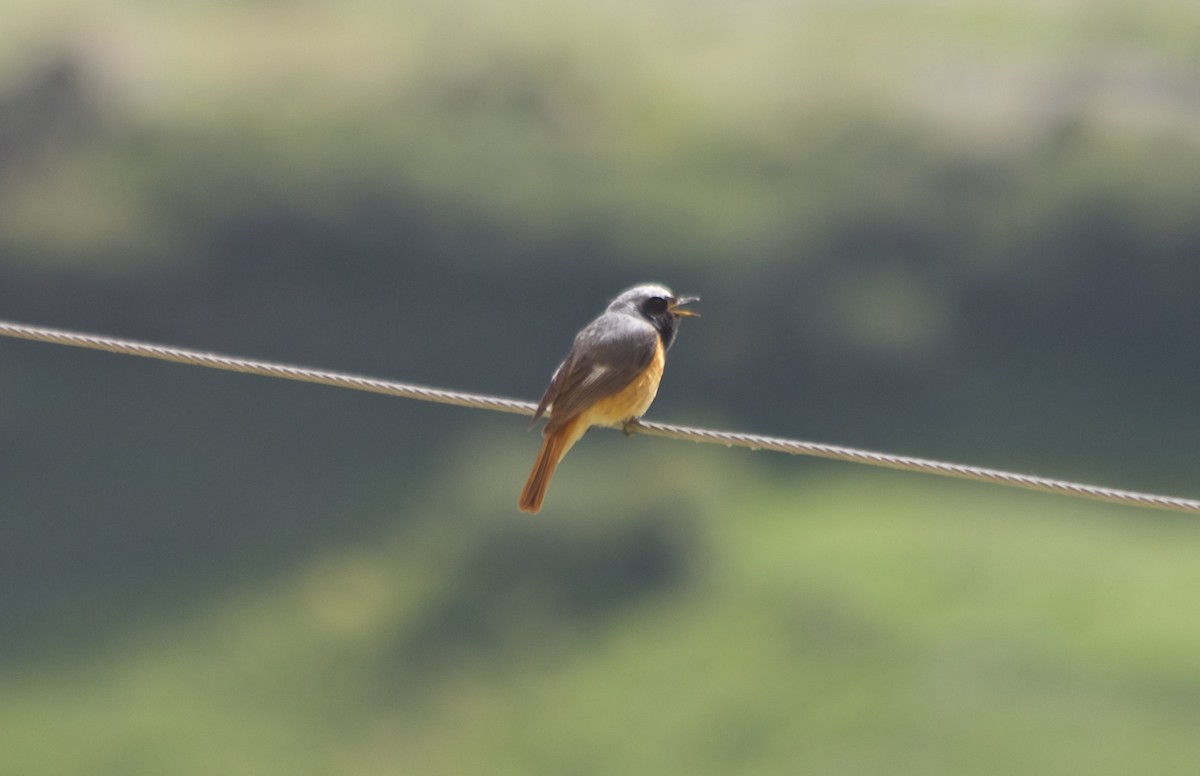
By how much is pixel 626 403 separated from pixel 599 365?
21cm

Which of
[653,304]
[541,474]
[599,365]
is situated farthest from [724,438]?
[653,304]

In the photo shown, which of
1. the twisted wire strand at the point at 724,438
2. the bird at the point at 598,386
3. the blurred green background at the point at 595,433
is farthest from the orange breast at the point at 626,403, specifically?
the blurred green background at the point at 595,433

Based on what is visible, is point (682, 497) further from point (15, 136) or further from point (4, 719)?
point (15, 136)

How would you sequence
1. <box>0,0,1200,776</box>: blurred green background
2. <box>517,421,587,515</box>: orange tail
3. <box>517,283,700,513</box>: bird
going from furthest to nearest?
<box>0,0,1200,776</box>: blurred green background, <box>517,283,700,513</box>: bird, <box>517,421,587,515</box>: orange tail

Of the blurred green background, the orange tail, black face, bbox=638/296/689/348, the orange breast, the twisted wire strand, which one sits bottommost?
the blurred green background

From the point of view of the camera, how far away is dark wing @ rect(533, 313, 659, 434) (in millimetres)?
7367

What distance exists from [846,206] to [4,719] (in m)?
17.3

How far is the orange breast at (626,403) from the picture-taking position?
24.4 ft

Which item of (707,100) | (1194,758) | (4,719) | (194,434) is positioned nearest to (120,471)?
(194,434)

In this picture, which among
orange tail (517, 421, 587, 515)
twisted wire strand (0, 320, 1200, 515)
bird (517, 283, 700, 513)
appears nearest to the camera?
twisted wire strand (0, 320, 1200, 515)

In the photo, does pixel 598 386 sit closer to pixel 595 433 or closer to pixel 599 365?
pixel 599 365

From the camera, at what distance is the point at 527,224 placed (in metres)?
32.4

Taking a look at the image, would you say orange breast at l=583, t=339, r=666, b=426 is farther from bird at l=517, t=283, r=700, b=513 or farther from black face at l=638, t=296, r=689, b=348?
black face at l=638, t=296, r=689, b=348

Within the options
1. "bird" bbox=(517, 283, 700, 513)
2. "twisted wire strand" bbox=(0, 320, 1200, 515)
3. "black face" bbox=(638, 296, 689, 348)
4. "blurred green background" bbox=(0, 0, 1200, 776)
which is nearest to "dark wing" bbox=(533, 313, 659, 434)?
"bird" bbox=(517, 283, 700, 513)
